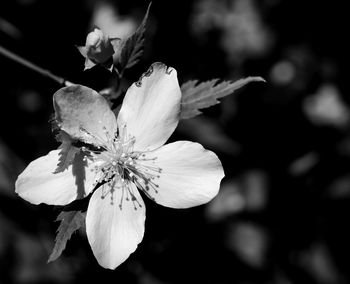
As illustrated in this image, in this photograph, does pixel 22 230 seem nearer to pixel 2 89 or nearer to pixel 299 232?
pixel 2 89

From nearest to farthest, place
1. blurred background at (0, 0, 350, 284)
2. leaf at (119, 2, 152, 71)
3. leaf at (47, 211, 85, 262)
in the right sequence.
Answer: leaf at (47, 211, 85, 262) < leaf at (119, 2, 152, 71) < blurred background at (0, 0, 350, 284)

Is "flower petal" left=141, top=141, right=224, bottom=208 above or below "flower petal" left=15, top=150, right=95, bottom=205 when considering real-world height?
below

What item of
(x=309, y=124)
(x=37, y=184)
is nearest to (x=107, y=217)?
(x=37, y=184)

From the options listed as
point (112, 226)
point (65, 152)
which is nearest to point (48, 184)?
point (65, 152)

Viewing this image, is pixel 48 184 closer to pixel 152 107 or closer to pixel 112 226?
pixel 112 226

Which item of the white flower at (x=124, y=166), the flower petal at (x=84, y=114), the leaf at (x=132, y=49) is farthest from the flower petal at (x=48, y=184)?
the leaf at (x=132, y=49)

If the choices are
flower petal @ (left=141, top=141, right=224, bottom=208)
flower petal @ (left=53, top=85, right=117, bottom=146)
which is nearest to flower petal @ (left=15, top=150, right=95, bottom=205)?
flower petal @ (left=53, top=85, right=117, bottom=146)

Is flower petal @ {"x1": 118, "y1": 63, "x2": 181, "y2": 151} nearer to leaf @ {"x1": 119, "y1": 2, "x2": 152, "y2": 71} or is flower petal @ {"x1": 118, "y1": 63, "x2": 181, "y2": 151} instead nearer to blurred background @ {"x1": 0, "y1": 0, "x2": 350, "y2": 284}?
leaf @ {"x1": 119, "y1": 2, "x2": 152, "y2": 71}
